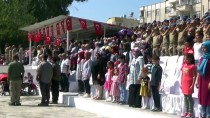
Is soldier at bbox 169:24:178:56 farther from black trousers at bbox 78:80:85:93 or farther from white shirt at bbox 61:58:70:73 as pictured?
Answer: white shirt at bbox 61:58:70:73

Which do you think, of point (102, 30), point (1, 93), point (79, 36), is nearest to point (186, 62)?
point (1, 93)

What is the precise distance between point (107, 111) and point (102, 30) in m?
12.8

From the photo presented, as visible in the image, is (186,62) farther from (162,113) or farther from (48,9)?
(48,9)

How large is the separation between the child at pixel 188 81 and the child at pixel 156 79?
5.30 ft

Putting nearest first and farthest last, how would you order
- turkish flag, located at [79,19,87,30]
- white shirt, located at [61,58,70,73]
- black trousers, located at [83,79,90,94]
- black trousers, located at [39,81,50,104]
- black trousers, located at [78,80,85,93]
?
black trousers, located at [39,81,50,104] < black trousers, located at [83,79,90,94] < black trousers, located at [78,80,85,93] < white shirt, located at [61,58,70,73] < turkish flag, located at [79,19,87,30]

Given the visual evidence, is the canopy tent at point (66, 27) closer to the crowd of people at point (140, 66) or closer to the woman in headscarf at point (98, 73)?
the crowd of people at point (140, 66)

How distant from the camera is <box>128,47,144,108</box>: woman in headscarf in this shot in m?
13.7

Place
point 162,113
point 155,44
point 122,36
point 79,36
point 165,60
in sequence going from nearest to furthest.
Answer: point 162,113
point 165,60
point 155,44
point 122,36
point 79,36

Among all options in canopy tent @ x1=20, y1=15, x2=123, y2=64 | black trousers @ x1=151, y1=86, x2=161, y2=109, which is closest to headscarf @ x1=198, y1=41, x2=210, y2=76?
black trousers @ x1=151, y1=86, x2=161, y2=109

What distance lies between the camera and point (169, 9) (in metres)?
77.6

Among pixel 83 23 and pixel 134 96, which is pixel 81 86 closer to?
pixel 134 96

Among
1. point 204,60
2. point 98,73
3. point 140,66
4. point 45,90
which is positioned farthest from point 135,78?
point 45,90

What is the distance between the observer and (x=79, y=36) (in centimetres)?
3238

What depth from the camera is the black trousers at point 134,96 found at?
540 inches
